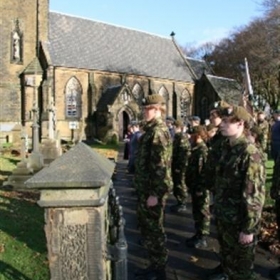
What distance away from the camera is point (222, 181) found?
179 inches

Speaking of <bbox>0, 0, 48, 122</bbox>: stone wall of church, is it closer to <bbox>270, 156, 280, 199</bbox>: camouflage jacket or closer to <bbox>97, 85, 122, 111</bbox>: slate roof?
<bbox>97, 85, 122, 111</bbox>: slate roof

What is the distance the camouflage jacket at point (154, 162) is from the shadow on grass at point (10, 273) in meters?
1.82

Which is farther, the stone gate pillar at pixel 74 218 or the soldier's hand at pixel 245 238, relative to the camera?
the soldier's hand at pixel 245 238

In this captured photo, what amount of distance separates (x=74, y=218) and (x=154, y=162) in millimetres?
2075

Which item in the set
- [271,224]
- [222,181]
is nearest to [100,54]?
[271,224]

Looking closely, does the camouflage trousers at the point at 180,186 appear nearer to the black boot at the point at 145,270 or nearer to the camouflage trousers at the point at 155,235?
the black boot at the point at 145,270

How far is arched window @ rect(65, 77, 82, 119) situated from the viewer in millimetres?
35219

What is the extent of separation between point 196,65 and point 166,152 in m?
44.7

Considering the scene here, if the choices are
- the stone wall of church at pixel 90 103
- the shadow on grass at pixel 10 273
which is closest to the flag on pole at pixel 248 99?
the shadow on grass at pixel 10 273

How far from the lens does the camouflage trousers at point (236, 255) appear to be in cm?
443

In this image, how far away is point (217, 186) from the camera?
4.68 metres

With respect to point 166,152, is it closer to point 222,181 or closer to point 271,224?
point 222,181

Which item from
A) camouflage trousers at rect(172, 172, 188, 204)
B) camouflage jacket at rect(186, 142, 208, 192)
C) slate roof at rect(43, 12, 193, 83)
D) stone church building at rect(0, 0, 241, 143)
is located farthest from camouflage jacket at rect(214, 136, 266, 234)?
slate roof at rect(43, 12, 193, 83)

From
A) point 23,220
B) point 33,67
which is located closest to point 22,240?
point 23,220
